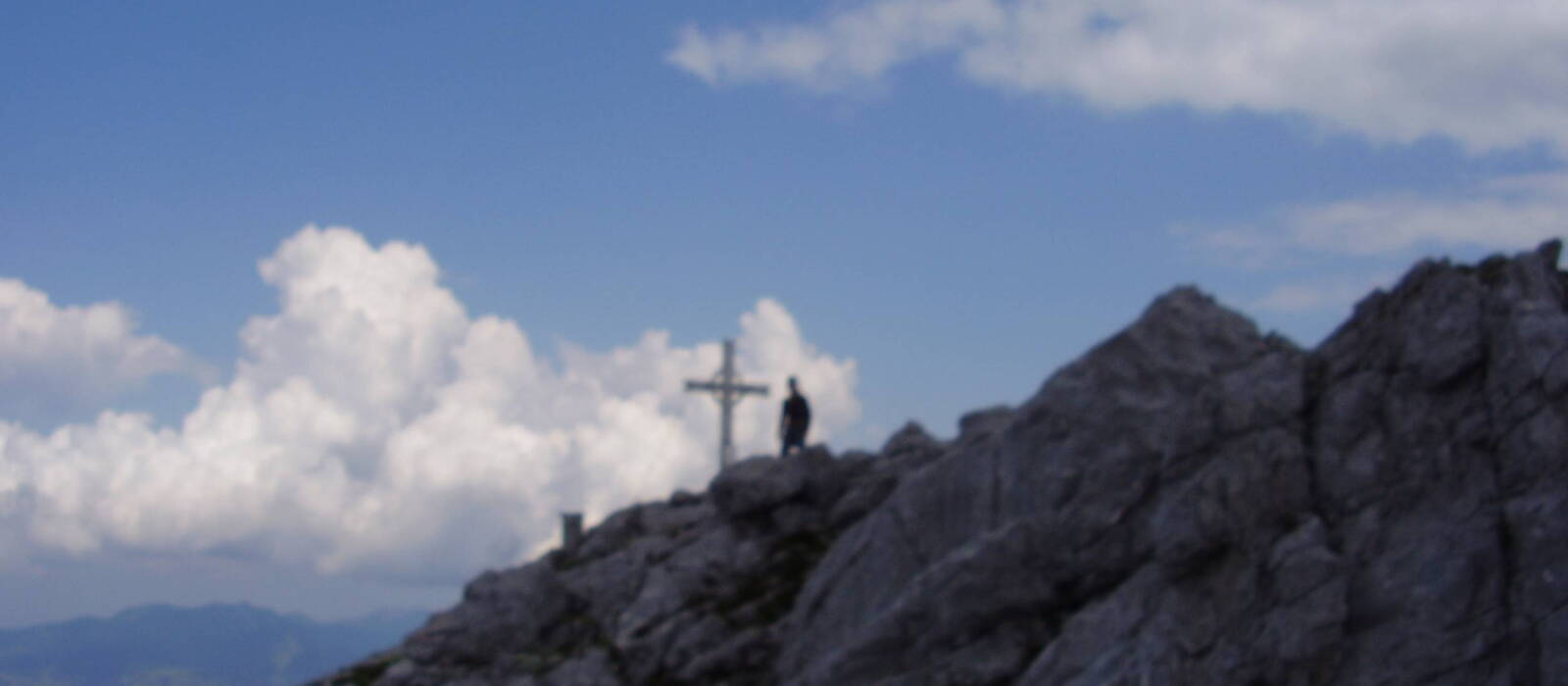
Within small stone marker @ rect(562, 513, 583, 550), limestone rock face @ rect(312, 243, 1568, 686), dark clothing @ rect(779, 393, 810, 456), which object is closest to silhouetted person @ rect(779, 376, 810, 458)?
dark clothing @ rect(779, 393, 810, 456)

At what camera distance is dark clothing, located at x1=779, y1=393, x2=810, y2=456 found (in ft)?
146

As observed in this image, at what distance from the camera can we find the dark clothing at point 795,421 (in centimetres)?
4438

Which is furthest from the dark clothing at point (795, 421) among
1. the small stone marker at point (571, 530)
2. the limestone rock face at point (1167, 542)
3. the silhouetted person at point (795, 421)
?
the small stone marker at point (571, 530)

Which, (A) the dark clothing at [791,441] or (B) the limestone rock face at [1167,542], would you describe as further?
(A) the dark clothing at [791,441]

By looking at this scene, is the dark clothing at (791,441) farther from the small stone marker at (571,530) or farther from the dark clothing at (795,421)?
the small stone marker at (571,530)

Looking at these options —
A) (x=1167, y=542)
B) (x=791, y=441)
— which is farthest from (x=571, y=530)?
(x=1167, y=542)

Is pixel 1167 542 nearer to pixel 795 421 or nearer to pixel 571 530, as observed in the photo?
pixel 795 421

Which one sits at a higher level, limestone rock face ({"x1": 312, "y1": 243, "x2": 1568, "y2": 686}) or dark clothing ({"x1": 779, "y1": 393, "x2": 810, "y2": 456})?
dark clothing ({"x1": 779, "y1": 393, "x2": 810, "y2": 456})

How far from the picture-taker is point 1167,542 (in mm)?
25875

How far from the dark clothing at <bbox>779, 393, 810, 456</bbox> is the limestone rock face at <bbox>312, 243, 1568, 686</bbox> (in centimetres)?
227

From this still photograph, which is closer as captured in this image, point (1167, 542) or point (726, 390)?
point (1167, 542)

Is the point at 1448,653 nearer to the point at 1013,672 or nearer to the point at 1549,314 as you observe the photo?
the point at 1549,314

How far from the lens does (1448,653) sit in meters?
21.6

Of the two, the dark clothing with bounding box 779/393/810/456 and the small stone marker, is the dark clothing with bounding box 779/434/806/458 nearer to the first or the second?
the dark clothing with bounding box 779/393/810/456
